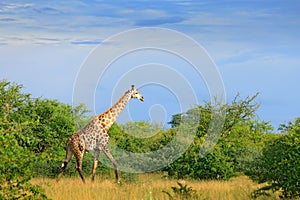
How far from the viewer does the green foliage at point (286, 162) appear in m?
13.6

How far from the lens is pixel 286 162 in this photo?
13.6 metres

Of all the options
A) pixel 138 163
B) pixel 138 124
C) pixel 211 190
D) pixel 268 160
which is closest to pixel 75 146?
pixel 138 163

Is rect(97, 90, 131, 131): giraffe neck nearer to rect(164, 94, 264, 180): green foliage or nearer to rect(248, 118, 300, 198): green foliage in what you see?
rect(164, 94, 264, 180): green foliage

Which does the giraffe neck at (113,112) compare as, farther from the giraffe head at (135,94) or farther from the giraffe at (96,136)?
the giraffe head at (135,94)

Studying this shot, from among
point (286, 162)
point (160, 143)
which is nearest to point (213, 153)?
point (160, 143)

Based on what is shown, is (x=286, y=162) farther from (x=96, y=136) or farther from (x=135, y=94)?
(x=96, y=136)

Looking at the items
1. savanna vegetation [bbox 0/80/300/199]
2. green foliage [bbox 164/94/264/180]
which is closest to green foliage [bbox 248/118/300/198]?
savanna vegetation [bbox 0/80/300/199]

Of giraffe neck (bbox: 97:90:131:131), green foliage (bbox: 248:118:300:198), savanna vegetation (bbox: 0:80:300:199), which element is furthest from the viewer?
giraffe neck (bbox: 97:90:131:131)

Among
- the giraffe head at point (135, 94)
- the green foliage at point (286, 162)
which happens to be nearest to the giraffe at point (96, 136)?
the giraffe head at point (135, 94)

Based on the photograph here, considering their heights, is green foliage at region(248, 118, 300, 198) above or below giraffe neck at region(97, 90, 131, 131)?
below

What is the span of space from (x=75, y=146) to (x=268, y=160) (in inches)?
338

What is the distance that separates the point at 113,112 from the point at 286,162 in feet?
32.5

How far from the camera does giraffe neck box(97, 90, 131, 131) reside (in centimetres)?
2220

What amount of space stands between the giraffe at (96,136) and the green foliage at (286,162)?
7641mm
